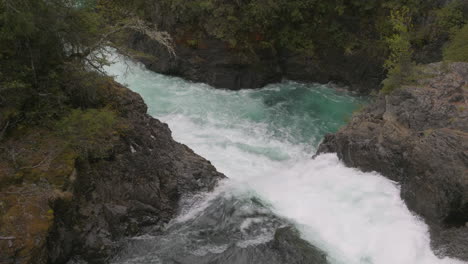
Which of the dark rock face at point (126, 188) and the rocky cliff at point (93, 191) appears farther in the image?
the dark rock face at point (126, 188)

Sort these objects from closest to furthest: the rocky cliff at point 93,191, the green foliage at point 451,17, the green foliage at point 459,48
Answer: the rocky cliff at point 93,191, the green foliage at point 459,48, the green foliage at point 451,17

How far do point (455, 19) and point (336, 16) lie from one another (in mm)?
4991

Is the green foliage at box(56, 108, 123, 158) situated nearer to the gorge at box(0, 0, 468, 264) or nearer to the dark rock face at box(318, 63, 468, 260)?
the gorge at box(0, 0, 468, 264)

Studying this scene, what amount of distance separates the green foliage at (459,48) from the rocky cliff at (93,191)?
10043 mm

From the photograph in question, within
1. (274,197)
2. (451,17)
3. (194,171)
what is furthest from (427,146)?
(451,17)

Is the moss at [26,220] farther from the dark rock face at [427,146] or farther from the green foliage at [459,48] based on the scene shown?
the green foliage at [459,48]

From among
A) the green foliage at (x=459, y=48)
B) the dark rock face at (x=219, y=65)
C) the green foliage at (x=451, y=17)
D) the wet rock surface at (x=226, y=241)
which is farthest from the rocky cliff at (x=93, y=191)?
the green foliage at (x=451, y=17)

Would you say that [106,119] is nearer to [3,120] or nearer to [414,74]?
[3,120]

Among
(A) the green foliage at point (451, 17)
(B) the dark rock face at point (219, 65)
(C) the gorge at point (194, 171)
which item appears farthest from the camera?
(B) the dark rock face at point (219, 65)

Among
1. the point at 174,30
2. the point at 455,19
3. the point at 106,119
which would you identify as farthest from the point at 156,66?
the point at 455,19

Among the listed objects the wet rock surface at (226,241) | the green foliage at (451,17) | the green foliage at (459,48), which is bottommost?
the wet rock surface at (226,241)

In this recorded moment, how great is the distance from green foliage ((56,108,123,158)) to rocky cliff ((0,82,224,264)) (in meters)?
0.20

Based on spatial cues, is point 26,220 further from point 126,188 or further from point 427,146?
point 427,146

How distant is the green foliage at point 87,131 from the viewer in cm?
737
